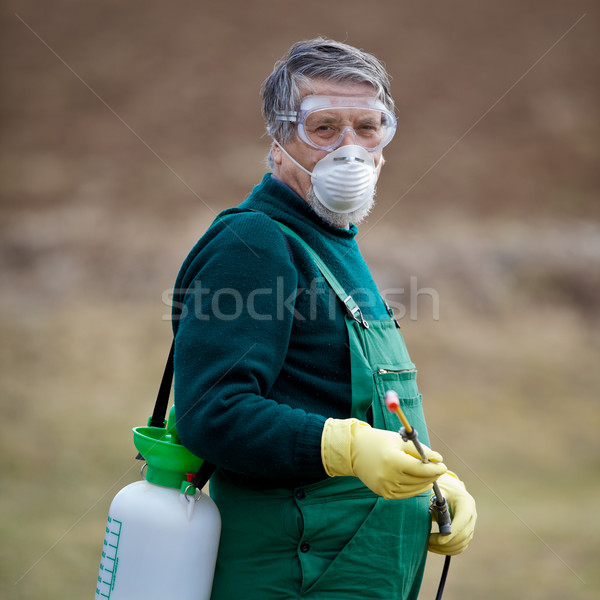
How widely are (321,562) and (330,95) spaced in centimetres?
97

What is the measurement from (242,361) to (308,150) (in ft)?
1.85

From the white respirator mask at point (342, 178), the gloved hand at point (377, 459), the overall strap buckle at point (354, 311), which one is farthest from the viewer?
the white respirator mask at point (342, 178)

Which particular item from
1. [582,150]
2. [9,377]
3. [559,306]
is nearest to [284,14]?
[582,150]

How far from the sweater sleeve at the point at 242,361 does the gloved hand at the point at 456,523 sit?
0.40 meters

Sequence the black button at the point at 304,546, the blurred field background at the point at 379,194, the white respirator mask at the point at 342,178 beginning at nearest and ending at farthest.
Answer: the black button at the point at 304,546
the white respirator mask at the point at 342,178
the blurred field background at the point at 379,194

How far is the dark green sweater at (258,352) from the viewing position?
4.24 ft

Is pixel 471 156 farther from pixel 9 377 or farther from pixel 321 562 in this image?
pixel 321 562

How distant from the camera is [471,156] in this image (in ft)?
25.9

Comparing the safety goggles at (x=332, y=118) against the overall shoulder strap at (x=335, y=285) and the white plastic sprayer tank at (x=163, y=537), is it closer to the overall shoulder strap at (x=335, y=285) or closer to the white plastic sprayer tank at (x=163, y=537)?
the overall shoulder strap at (x=335, y=285)

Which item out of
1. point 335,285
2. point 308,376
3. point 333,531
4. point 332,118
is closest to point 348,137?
point 332,118

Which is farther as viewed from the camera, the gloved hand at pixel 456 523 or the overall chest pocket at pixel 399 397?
the gloved hand at pixel 456 523

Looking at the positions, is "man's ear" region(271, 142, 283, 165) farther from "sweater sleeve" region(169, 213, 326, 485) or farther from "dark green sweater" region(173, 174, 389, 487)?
"sweater sleeve" region(169, 213, 326, 485)

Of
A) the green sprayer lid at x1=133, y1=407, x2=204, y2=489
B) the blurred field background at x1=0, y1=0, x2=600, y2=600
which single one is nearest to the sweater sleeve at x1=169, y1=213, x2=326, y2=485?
the green sprayer lid at x1=133, y1=407, x2=204, y2=489

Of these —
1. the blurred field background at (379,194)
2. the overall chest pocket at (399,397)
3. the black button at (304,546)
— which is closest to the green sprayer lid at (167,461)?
the black button at (304,546)
